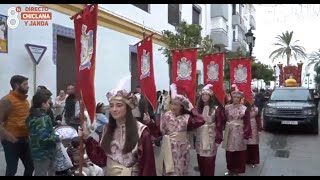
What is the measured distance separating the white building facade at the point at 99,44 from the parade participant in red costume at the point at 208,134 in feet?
16.5

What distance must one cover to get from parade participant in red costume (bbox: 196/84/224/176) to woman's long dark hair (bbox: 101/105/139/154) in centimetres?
236

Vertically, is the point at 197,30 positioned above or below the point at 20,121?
above

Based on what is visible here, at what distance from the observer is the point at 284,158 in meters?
9.92

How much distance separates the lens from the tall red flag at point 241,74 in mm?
10141

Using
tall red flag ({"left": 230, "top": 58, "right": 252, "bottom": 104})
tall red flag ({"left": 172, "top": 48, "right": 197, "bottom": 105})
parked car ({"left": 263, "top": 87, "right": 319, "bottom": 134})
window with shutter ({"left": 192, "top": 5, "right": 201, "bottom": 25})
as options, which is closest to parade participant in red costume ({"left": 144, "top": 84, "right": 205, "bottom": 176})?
tall red flag ({"left": 172, "top": 48, "right": 197, "bottom": 105})

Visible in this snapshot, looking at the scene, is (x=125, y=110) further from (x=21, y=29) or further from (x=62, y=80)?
(x=62, y=80)

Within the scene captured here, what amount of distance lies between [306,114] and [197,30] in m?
5.27

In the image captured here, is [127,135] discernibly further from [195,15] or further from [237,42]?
[237,42]

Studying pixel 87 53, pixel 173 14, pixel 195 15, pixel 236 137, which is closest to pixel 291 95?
pixel 173 14

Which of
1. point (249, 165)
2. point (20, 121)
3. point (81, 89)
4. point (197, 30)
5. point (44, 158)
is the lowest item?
point (249, 165)

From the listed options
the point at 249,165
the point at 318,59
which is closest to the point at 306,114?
the point at 249,165

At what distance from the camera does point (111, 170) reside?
4.00 meters

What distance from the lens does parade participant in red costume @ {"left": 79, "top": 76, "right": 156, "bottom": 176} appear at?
152 inches

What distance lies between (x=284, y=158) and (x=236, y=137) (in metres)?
2.57
